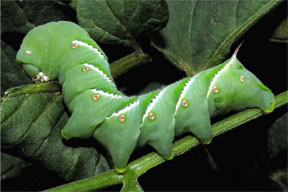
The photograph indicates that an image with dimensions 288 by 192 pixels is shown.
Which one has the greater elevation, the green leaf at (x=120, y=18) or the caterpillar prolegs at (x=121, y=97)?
the green leaf at (x=120, y=18)

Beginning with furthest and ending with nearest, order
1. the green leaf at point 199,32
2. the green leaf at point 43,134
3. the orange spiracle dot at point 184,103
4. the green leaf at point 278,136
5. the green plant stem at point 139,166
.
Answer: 1. the green leaf at point 278,136
2. the green leaf at point 199,32
3. the orange spiracle dot at point 184,103
4. the green leaf at point 43,134
5. the green plant stem at point 139,166

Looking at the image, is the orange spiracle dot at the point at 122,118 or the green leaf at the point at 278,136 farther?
the green leaf at the point at 278,136

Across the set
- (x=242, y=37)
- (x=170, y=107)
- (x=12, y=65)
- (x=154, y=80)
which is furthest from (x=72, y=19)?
(x=242, y=37)

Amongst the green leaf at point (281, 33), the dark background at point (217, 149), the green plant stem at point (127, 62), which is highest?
the green leaf at point (281, 33)

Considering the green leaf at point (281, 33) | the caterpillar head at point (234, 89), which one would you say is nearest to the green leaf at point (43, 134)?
the caterpillar head at point (234, 89)

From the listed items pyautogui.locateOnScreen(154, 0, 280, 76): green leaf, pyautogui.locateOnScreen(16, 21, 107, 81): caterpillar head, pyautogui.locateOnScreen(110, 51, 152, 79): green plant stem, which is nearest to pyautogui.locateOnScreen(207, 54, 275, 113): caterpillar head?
pyautogui.locateOnScreen(154, 0, 280, 76): green leaf

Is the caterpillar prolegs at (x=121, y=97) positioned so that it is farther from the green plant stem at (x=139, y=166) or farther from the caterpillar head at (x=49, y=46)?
the green plant stem at (x=139, y=166)
